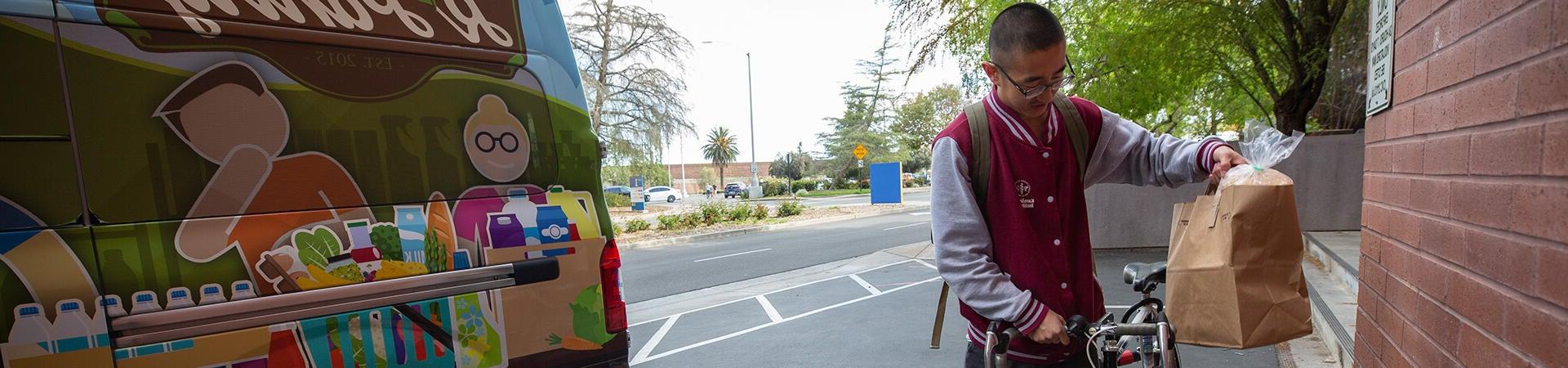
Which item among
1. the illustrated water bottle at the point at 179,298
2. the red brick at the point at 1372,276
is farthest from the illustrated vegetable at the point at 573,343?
the red brick at the point at 1372,276

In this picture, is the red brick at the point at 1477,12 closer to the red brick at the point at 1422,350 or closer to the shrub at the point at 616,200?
the red brick at the point at 1422,350

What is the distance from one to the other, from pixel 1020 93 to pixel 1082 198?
404 mm

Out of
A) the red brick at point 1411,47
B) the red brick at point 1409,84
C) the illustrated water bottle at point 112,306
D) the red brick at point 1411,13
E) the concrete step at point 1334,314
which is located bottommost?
the concrete step at point 1334,314

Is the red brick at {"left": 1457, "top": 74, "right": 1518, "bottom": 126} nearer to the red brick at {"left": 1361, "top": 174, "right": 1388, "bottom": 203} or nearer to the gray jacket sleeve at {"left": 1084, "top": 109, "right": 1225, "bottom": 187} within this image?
the gray jacket sleeve at {"left": 1084, "top": 109, "right": 1225, "bottom": 187}

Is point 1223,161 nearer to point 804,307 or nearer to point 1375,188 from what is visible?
point 1375,188

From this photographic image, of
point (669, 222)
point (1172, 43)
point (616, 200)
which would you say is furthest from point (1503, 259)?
point (616, 200)

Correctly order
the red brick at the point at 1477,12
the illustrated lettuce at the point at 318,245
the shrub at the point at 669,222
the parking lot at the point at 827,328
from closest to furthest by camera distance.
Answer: the red brick at the point at 1477,12
the illustrated lettuce at the point at 318,245
the parking lot at the point at 827,328
the shrub at the point at 669,222

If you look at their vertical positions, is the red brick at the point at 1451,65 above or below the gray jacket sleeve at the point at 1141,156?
above

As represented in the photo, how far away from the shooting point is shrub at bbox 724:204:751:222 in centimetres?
1833

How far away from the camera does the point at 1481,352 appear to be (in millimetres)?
1431

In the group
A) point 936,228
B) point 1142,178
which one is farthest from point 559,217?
point 1142,178

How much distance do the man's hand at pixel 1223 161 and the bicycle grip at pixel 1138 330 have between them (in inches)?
17.5

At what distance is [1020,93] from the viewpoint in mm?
1664

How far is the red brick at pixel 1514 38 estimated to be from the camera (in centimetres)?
119
